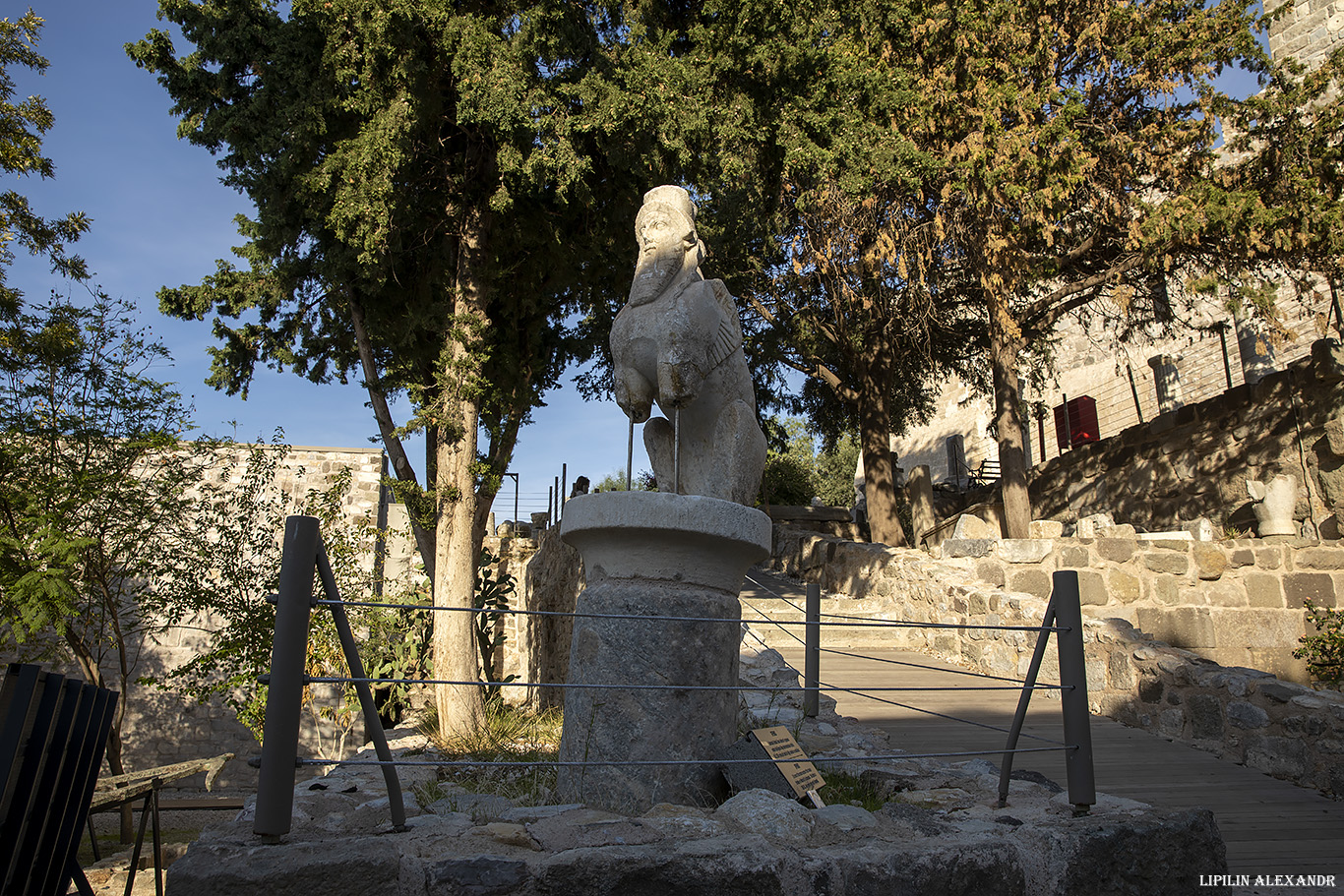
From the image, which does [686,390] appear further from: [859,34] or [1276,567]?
[859,34]

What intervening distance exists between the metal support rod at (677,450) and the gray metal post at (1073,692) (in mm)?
1445

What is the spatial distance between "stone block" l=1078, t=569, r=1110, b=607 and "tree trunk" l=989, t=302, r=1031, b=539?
2.07 meters

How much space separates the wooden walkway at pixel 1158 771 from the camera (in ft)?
11.6

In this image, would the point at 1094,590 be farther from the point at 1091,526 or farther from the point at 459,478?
the point at 459,478

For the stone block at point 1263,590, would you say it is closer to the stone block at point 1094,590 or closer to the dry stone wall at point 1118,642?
the dry stone wall at point 1118,642

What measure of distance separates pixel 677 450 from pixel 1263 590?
316 inches

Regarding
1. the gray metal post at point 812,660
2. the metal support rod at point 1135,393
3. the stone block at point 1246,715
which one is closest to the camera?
the stone block at point 1246,715

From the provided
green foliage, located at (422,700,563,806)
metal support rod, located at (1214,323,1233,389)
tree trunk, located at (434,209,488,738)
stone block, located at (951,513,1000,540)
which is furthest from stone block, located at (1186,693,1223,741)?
metal support rod, located at (1214,323,1233,389)

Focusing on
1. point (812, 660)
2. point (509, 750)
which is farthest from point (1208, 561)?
point (509, 750)

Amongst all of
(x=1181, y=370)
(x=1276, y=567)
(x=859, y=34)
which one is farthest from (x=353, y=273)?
(x=1181, y=370)

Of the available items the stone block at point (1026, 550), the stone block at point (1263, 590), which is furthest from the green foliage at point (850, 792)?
the stone block at point (1263, 590)

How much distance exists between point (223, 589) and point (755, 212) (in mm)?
7087

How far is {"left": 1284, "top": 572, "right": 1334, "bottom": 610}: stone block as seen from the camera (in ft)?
27.6

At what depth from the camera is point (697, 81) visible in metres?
8.15
